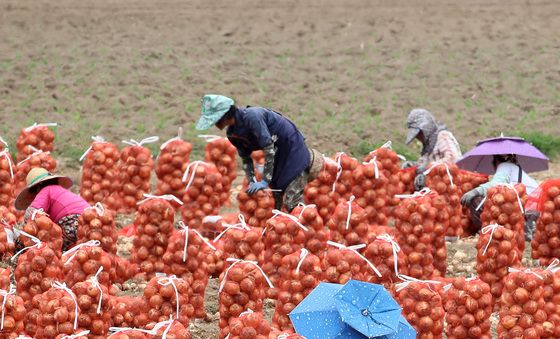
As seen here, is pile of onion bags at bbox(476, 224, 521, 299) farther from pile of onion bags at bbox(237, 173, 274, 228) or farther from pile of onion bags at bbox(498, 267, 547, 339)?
pile of onion bags at bbox(237, 173, 274, 228)

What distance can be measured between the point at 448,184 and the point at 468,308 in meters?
2.35

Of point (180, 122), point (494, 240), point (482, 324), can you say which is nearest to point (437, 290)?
point (482, 324)

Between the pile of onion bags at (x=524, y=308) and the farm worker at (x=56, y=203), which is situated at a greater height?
the pile of onion bags at (x=524, y=308)

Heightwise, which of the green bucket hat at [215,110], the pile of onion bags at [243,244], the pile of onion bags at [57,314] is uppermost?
the green bucket hat at [215,110]

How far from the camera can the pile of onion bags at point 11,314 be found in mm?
6566

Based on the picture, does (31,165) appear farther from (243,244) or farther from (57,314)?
(57,314)

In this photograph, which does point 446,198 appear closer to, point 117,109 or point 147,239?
point 147,239

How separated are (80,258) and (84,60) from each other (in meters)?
7.52

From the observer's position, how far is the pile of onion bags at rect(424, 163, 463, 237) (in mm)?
8984

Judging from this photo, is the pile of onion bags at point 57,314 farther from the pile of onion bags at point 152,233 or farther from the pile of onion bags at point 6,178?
the pile of onion bags at point 6,178

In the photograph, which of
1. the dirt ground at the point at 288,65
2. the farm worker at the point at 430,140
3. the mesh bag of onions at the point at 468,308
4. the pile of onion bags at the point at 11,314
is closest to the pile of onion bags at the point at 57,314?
the pile of onion bags at the point at 11,314

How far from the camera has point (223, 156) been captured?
9.97 meters

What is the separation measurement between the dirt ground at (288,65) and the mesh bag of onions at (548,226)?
12.1 ft

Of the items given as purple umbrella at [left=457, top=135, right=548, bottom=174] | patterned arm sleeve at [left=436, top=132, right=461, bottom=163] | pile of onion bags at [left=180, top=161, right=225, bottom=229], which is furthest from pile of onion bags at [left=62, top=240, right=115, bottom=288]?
patterned arm sleeve at [left=436, top=132, right=461, bottom=163]
